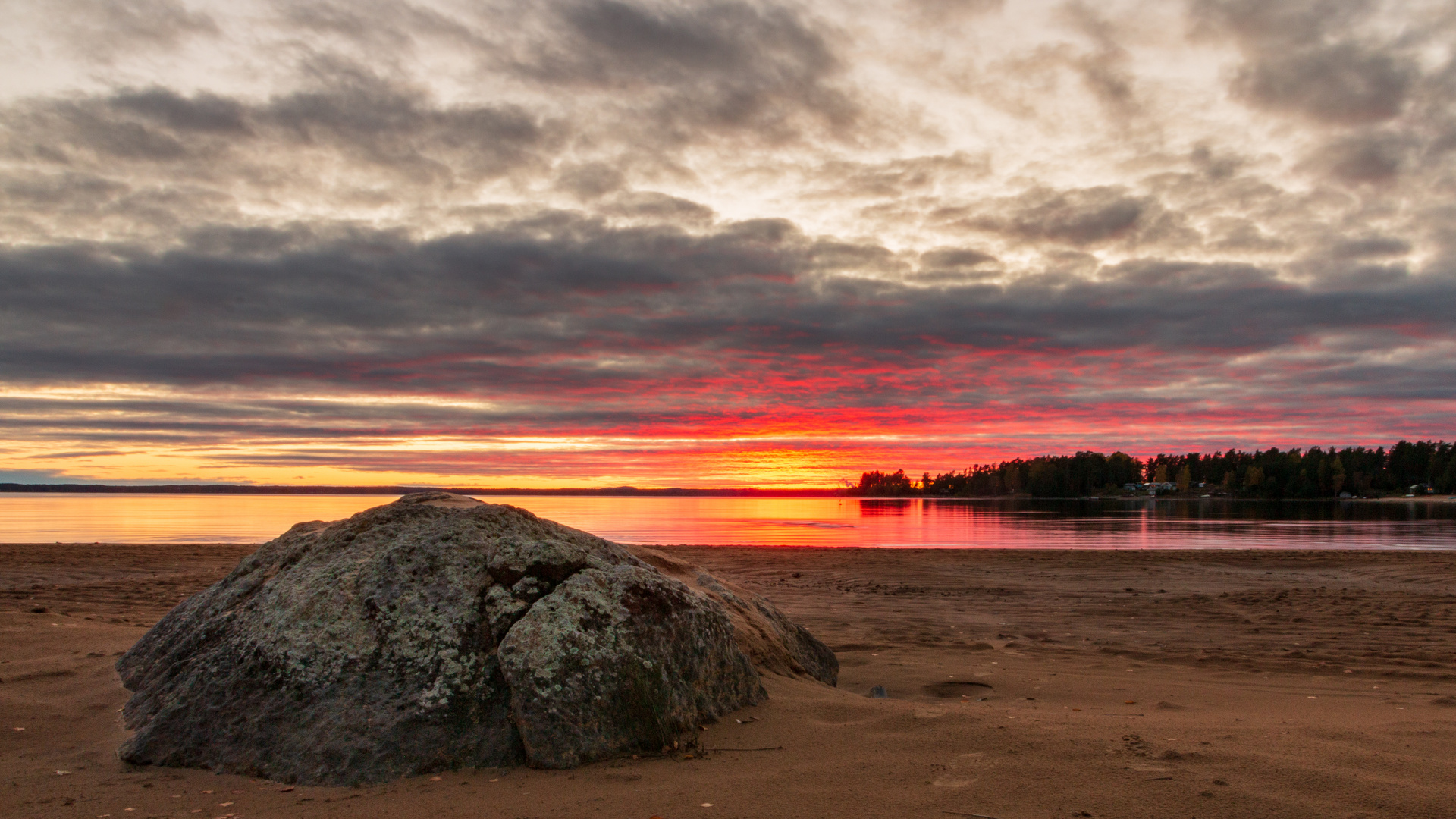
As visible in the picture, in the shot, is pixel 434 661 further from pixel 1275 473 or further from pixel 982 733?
pixel 1275 473

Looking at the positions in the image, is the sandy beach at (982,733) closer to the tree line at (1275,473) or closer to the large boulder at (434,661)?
the large boulder at (434,661)

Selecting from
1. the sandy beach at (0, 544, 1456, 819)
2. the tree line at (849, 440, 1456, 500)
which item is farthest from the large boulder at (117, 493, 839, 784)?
the tree line at (849, 440, 1456, 500)

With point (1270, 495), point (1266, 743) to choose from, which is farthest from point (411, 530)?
point (1270, 495)

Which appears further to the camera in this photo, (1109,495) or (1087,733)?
(1109,495)

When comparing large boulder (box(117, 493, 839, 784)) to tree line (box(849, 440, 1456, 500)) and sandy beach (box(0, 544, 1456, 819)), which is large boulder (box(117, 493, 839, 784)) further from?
tree line (box(849, 440, 1456, 500))

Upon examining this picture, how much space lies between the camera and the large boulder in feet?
13.5

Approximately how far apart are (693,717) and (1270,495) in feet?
554

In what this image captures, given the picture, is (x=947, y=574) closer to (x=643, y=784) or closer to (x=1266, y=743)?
(x=1266, y=743)

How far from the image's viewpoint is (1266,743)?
4.25 meters

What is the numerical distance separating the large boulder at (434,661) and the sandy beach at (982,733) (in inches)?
6.5

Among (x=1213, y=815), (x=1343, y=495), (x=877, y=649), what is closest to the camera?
(x=1213, y=815)

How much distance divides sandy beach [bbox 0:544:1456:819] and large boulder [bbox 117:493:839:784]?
0.17 meters

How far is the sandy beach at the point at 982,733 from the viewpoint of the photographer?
354 cm

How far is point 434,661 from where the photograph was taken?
14.4 feet
